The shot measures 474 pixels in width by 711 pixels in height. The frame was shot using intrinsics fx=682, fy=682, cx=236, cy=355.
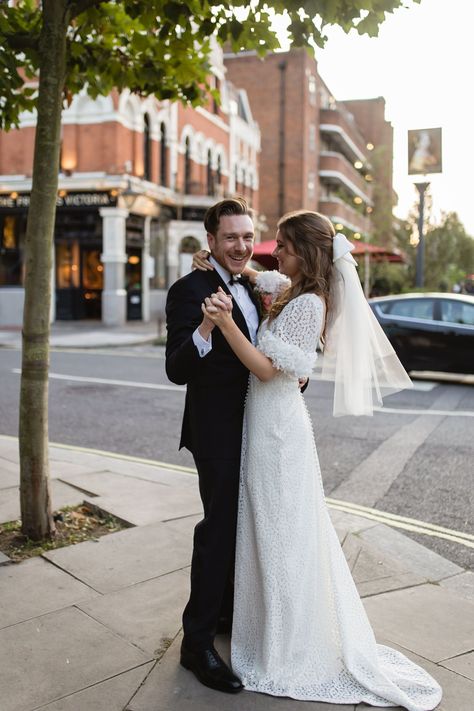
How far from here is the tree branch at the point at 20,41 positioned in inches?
177

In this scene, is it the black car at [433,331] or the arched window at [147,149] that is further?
the arched window at [147,149]

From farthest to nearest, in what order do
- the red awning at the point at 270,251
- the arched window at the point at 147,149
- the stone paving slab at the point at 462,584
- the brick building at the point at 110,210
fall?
the arched window at the point at 147,149 → the brick building at the point at 110,210 → the red awning at the point at 270,251 → the stone paving slab at the point at 462,584

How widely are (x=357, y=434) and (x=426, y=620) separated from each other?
4.71 m

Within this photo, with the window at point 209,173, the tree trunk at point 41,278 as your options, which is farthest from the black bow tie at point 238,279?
the window at point 209,173

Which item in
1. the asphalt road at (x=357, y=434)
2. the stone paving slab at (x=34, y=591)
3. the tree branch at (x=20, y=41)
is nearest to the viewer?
the stone paving slab at (x=34, y=591)

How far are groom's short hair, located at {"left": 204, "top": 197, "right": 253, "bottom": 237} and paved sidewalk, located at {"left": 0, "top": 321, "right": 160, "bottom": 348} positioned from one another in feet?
53.2

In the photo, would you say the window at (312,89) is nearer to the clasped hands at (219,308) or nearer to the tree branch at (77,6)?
the tree branch at (77,6)

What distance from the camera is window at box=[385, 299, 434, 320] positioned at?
40.9ft

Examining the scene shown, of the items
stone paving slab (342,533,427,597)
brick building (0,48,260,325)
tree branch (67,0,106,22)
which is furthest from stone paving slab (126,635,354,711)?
brick building (0,48,260,325)

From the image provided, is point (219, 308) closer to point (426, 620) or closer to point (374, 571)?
point (426, 620)

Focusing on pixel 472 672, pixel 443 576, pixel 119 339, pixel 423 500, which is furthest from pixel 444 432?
pixel 119 339

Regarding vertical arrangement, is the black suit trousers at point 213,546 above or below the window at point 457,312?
below

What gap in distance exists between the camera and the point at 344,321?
3039 mm

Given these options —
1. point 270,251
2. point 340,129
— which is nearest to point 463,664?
point 270,251
